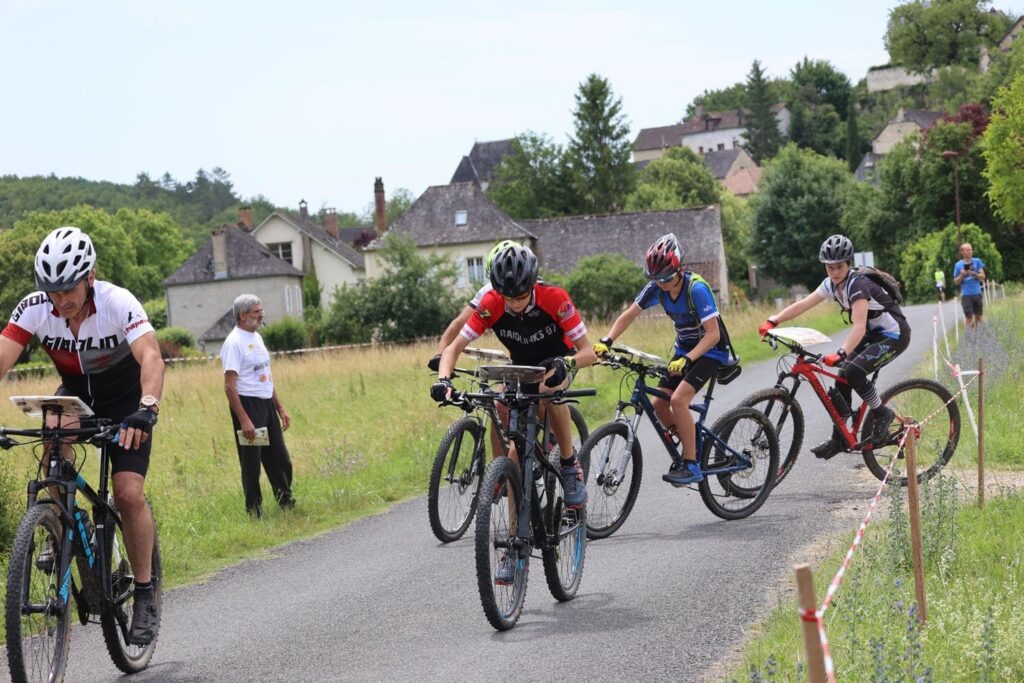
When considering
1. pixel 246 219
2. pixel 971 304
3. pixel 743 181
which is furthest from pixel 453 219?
pixel 743 181

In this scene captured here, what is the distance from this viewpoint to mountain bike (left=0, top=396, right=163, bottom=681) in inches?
228

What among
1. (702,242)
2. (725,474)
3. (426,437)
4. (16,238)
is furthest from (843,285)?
(702,242)

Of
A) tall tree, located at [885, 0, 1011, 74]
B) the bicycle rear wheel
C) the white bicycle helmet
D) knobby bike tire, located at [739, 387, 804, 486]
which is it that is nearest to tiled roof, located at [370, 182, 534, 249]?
tall tree, located at [885, 0, 1011, 74]

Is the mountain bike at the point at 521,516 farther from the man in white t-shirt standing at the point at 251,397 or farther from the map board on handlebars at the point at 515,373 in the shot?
the man in white t-shirt standing at the point at 251,397

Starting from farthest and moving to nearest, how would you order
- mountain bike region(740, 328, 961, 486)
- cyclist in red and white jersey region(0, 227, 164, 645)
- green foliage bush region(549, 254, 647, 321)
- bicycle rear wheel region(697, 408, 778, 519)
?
green foliage bush region(549, 254, 647, 321), mountain bike region(740, 328, 961, 486), bicycle rear wheel region(697, 408, 778, 519), cyclist in red and white jersey region(0, 227, 164, 645)

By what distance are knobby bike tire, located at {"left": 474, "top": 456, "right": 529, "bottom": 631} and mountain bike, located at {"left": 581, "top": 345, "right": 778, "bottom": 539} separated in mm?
1996

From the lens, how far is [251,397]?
460 inches

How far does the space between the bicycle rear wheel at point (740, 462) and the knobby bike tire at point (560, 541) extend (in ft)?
7.76

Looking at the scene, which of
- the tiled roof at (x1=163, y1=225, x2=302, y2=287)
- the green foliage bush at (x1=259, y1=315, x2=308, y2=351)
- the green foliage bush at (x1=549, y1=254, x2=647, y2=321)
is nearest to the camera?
the green foliage bush at (x1=549, y1=254, x2=647, y2=321)

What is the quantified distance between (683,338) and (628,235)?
6672 cm

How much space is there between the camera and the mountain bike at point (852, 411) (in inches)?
430

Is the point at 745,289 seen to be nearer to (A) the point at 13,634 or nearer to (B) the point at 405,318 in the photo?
(B) the point at 405,318

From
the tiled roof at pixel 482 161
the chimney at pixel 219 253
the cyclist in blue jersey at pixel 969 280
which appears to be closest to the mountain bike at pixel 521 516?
the cyclist in blue jersey at pixel 969 280

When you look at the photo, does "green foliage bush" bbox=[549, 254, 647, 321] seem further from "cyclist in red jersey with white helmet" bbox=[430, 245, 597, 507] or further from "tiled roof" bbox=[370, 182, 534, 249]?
"cyclist in red jersey with white helmet" bbox=[430, 245, 597, 507]
